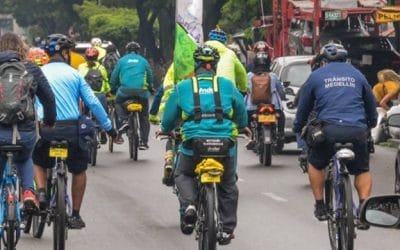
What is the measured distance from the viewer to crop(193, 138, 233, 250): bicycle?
32.6 feet

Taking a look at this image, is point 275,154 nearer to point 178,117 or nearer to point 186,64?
point 186,64

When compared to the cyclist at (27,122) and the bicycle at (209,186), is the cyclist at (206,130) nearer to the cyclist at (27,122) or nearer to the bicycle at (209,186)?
the bicycle at (209,186)

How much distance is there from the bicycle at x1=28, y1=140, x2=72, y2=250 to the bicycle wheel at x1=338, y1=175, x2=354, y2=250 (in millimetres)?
2270

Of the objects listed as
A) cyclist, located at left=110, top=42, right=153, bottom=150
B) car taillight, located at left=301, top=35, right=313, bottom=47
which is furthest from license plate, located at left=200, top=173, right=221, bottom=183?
car taillight, located at left=301, top=35, right=313, bottom=47

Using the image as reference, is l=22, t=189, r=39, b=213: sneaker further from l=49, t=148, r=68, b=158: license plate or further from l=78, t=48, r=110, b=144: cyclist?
l=78, t=48, r=110, b=144: cyclist

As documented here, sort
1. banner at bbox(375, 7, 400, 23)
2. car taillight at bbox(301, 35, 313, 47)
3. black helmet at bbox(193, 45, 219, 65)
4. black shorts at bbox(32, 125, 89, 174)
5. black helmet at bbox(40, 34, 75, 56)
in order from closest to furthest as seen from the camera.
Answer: black helmet at bbox(193, 45, 219, 65) < black shorts at bbox(32, 125, 89, 174) < black helmet at bbox(40, 34, 75, 56) < banner at bbox(375, 7, 400, 23) < car taillight at bbox(301, 35, 313, 47)

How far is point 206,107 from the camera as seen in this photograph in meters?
10.4

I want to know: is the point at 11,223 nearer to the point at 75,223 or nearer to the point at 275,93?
the point at 75,223

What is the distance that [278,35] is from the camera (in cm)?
3788

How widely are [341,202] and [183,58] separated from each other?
16.0 ft

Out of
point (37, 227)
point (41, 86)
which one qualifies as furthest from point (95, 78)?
point (41, 86)

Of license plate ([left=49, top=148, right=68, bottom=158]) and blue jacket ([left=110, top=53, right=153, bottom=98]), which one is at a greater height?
license plate ([left=49, top=148, right=68, bottom=158])

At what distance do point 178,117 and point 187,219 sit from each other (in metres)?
1.06

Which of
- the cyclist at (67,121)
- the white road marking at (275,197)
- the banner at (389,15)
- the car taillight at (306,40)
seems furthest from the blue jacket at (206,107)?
the car taillight at (306,40)
